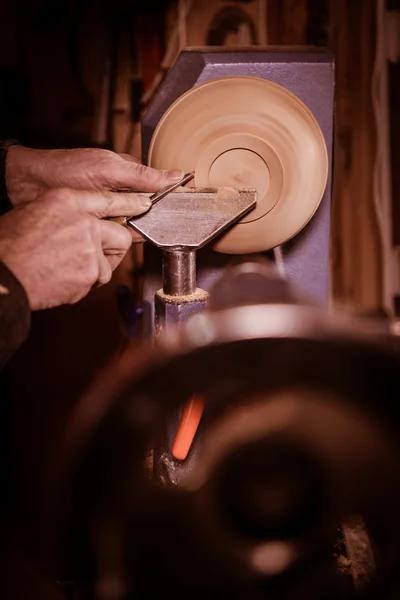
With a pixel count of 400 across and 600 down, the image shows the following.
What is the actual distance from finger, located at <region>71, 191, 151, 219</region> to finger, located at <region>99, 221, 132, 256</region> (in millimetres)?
18

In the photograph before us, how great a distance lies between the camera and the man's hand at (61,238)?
67 cm

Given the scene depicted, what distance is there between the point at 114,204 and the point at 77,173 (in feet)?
0.52

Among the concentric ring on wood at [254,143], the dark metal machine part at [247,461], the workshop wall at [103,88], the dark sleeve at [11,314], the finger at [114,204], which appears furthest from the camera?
the workshop wall at [103,88]

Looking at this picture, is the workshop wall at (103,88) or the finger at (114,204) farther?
the workshop wall at (103,88)

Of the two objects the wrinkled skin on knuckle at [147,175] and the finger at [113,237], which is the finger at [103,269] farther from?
the wrinkled skin on knuckle at [147,175]

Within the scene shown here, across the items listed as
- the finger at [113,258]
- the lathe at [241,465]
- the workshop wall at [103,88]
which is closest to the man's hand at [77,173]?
the finger at [113,258]

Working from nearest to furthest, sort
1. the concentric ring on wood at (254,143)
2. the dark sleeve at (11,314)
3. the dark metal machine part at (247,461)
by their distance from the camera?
the dark metal machine part at (247,461)
the dark sleeve at (11,314)
the concentric ring on wood at (254,143)

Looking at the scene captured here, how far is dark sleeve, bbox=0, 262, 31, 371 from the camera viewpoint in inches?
22.7

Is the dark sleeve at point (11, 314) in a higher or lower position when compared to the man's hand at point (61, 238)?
lower

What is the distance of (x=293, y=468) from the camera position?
45cm

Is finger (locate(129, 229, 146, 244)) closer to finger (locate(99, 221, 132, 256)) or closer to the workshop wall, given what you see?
finger (locate(99, 221, 132, 256))

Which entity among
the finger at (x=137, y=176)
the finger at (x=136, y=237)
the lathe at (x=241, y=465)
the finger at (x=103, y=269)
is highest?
the finger at (x=137, y=176)

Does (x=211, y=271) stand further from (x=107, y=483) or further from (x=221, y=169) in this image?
(x=107, y=483)

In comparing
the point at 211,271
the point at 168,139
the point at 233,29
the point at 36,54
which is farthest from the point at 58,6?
the point at 211,271
